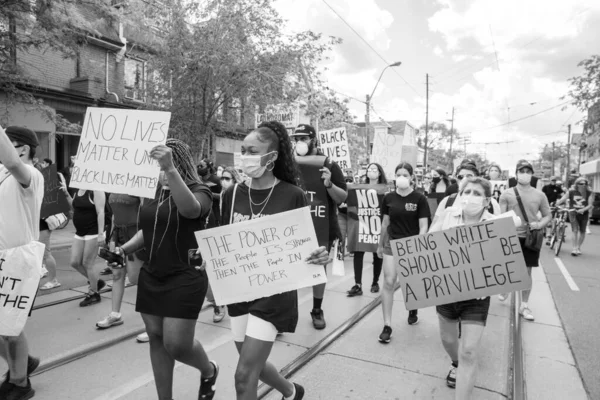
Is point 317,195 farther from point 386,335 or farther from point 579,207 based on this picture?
point 579,207

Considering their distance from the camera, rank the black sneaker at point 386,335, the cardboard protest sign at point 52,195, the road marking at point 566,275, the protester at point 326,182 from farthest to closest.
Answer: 1. the road marking at point 566,275
2. the cardboard protest sign at point 52,195
3. the protester at point 326,182
4. the black sneaker at point 386,335

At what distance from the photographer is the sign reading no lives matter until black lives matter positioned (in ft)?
9.86

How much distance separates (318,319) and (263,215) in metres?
2.64

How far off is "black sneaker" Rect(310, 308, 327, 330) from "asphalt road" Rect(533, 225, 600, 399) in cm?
244

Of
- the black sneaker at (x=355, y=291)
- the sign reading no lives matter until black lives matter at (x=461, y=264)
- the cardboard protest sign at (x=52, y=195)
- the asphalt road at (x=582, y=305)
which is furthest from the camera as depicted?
the black sneaker at (x=355, y=291)

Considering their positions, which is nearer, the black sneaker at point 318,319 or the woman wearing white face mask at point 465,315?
the woman wearing white face mask at point 465,315

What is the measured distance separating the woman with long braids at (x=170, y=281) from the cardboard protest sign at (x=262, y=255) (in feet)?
0.71

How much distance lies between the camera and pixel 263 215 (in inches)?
104

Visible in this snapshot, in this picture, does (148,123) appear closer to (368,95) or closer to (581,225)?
(581,225)

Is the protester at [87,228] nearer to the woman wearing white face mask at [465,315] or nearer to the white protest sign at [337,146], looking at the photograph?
the white protest sign at [337,146]

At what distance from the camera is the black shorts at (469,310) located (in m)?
3.02

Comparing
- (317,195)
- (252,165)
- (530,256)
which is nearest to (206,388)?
(252,165)

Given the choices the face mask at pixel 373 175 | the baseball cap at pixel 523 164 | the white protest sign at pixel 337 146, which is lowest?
the face mask at pixel 373 175

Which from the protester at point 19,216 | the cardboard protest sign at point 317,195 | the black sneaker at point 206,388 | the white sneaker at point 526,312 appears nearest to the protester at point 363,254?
the cardboard protest sign at point 317,195
